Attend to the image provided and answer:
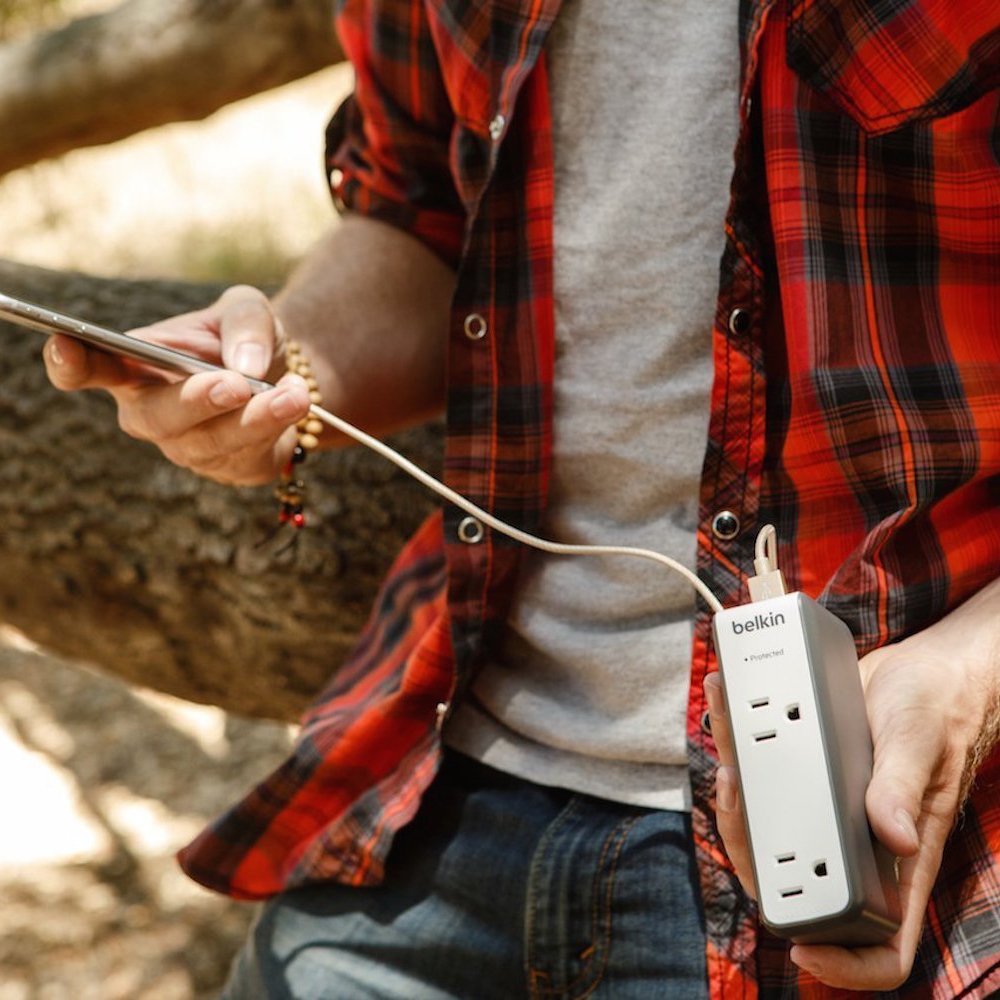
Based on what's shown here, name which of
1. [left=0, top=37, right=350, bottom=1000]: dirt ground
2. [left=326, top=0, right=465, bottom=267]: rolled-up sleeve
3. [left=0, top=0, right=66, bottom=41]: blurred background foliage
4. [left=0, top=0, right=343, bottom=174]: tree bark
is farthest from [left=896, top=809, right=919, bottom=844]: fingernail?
[left=0, top=0, right=66, bottom=41]: blurred background foliage

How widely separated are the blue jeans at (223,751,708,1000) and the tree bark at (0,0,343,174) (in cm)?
129

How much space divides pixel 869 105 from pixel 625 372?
0.26m

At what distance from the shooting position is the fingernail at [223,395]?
0.90m

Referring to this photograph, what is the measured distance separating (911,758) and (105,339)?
54 centimetres

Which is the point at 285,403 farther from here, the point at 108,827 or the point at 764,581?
the point at 108,827

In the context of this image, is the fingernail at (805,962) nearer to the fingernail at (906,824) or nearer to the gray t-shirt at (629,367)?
the fingernail at (906,824)

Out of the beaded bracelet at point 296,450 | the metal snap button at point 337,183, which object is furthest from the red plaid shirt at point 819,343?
the metal snap button at point 337,183

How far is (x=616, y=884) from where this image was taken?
960mm

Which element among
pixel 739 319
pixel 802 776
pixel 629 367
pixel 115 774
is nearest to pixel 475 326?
pixel 629 367

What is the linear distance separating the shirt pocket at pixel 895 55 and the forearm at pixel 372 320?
44 cm

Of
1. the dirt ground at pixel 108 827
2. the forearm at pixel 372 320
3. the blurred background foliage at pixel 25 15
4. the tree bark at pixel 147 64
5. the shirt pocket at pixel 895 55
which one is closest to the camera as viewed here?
the shirt pocket at pixel 895 55

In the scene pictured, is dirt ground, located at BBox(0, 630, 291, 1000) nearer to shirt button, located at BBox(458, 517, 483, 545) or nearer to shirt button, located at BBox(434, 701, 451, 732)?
shirt button, located at BBox(434, 701, 451, 732)

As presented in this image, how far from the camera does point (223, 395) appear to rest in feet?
2.97

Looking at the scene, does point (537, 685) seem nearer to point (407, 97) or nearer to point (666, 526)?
point (666, 526)
